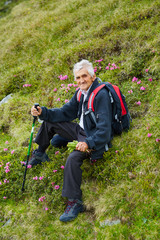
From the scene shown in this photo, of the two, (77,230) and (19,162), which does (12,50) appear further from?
(77,230)

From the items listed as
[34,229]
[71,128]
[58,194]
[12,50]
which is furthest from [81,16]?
[34,229]

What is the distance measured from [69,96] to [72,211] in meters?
4.24

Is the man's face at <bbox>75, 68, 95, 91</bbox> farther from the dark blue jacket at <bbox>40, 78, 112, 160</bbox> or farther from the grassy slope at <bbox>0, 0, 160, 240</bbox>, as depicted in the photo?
the grassy slope at <bbox>0, 0, 160, 240</bbox>

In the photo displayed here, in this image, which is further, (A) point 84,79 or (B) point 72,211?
(A) point 84,79

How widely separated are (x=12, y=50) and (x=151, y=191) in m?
11.2

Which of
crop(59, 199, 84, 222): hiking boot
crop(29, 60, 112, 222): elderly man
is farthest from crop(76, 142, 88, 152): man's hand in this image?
crop(59, 199, 84, 222): hiking boot

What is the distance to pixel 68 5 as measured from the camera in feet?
45.8

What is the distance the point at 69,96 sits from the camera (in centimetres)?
809

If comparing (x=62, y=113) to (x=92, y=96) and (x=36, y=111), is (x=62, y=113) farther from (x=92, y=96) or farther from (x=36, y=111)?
(x=92, y=96)

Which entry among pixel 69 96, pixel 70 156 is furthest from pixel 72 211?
pixel 69 96

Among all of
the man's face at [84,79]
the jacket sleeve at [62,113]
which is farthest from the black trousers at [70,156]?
the man's face at [84,79]

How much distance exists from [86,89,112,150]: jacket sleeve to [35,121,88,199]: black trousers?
453 millimetres

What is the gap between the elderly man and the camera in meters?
4.83

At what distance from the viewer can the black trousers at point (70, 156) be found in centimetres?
479
